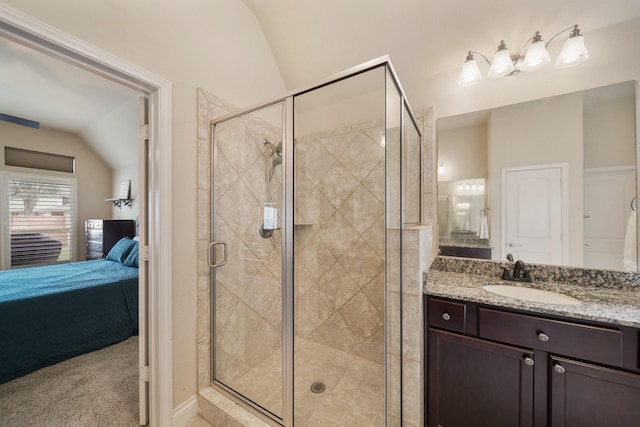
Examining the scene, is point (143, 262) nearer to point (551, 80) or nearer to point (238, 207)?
point (238, 207)

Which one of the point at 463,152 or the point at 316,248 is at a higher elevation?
the point at 463,152

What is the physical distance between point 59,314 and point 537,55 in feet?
13.8

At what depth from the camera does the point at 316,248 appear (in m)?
2.11

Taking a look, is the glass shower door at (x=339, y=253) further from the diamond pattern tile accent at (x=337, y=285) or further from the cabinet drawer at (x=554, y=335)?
the cabinet drawer at (x=554, y=335)

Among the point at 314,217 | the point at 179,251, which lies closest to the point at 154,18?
the point at 179,251

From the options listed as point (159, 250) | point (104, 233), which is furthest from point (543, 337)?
point (104, 233)

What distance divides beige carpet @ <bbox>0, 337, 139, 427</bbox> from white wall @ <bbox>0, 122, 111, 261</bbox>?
331 centimetres

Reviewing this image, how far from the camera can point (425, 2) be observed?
1561mm

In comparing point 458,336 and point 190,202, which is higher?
point 190,202

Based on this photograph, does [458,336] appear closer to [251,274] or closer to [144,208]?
[251,274]

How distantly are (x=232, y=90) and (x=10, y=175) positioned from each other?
14.8 ft

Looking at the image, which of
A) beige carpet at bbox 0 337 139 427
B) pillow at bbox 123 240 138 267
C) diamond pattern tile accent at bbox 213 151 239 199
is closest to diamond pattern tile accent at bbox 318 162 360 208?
diamond pattern tile accent at bbox 213 151 239 199

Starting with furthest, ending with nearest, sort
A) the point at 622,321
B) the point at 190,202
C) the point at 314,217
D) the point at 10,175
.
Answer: the point at 10,175
the point at 314,217
the point at 190,202
the point at 622,321

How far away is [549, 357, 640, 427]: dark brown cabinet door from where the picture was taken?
→ 3.08 ft
